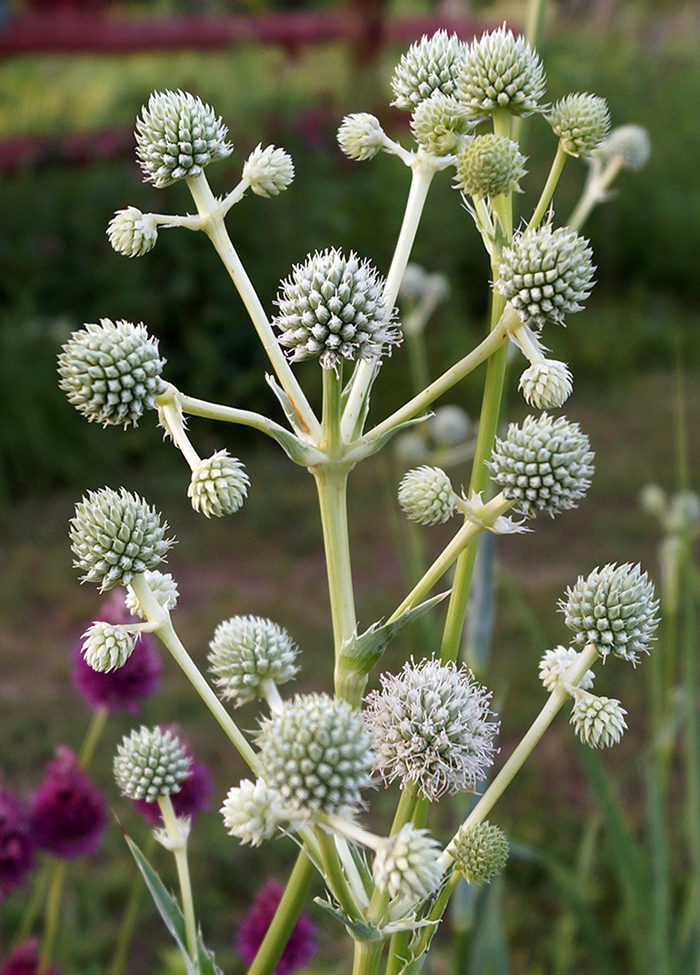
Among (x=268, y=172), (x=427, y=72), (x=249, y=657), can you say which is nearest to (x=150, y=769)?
(x=249, y=657)

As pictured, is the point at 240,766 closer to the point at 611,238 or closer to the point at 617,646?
the point at 617,646

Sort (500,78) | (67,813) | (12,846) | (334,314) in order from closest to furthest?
(334,314) → (500,78) → (12,846) → (67,813)

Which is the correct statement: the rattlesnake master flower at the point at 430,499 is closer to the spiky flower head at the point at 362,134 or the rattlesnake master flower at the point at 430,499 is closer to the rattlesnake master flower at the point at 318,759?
the rattlesnake master flower at the point at 318,759

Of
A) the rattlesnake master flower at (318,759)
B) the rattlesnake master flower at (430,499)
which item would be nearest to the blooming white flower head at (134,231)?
the rattlesnake master flower at (430,499)

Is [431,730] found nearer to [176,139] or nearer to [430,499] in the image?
[430,499]

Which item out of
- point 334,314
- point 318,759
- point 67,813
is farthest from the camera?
point 67,813

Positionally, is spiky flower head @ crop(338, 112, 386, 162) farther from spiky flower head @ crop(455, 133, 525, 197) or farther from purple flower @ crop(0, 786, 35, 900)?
purple flower @ crop(0, 786, 35, 900)
